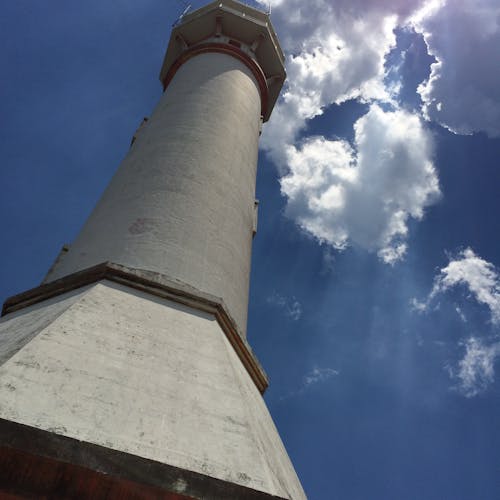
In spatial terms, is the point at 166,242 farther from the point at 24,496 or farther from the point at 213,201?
the point at 24,496

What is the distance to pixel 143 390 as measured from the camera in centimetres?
272

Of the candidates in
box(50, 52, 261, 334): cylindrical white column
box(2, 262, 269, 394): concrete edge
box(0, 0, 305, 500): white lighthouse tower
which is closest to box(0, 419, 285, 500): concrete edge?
box(0, 0, 305, 500): white lighthouse tower

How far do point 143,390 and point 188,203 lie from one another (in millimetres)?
2688

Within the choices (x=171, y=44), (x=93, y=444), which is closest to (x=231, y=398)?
(x=93, y=444)

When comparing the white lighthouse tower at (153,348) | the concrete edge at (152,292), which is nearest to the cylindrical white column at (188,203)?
the white lighthouse tower at (153,348)

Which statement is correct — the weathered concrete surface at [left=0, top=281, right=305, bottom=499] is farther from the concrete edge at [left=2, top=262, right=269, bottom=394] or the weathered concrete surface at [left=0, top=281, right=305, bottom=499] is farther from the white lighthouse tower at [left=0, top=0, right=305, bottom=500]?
the concrete edge at [left=2, top=262, right=269, bottom=394]

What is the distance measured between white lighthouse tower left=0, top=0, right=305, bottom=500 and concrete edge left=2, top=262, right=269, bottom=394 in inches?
0.5

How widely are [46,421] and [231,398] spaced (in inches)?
47.8

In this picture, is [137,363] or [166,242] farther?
[166,242]

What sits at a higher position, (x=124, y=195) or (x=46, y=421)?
(x=124, y=195)

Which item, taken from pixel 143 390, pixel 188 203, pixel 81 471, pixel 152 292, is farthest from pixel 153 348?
pixel 188 203

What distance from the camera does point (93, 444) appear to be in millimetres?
2062

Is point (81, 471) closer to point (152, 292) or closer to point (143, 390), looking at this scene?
point (143, 390)

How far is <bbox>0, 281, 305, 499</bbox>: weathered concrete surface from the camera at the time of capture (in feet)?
7.58
